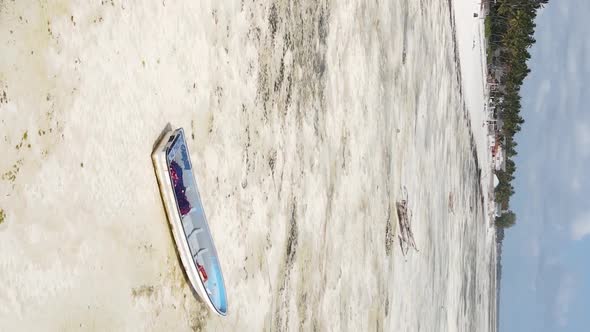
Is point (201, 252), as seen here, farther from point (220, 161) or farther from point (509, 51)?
point (509, 51)

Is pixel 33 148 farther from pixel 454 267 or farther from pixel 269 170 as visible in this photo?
pixel 454 267

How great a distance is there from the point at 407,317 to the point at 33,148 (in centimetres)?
880

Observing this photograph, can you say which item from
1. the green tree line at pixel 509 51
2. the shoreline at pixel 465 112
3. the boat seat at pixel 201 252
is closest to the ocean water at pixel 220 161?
the boat seat at pixel 201 252

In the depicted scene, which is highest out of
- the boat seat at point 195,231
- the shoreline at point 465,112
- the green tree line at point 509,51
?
the green tree line at point 509,51

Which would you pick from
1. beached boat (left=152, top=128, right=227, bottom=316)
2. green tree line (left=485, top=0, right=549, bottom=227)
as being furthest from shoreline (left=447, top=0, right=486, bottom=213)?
beached boat (left=152, top=128, right=227, bottom=316)

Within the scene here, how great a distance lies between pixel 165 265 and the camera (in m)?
4.13

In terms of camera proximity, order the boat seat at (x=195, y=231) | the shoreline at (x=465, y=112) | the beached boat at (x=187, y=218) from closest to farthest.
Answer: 1. the beached boat at (x=187, y=218)
2. the boat seat at (x=195, y=231)
3. the shoreline at (x=465, y=112)

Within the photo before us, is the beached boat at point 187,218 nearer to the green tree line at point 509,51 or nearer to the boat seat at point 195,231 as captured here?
the boat seat at point 195,231

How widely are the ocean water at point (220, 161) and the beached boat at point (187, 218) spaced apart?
0.07 meters

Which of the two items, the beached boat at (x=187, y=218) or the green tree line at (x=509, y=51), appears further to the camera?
the green tree line at (x=509, y=51)

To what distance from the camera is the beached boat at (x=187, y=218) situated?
13.3 ft

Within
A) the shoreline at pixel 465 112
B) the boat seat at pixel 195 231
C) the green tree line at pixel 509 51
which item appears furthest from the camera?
Result: the green tree line at pixel 509 51

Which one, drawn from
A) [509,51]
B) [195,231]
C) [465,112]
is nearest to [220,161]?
[195,231]

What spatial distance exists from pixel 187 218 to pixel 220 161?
2.32 feet
